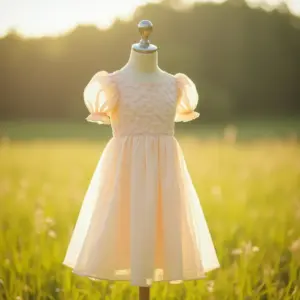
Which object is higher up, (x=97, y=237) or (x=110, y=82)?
(x=110, y=82)

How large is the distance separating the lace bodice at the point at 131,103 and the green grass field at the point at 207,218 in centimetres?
64

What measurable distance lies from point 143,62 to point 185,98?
8.1 inches

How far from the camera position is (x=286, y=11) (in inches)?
278

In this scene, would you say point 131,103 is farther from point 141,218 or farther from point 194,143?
point 194,143

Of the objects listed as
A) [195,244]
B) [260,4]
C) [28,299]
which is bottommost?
[28,299]

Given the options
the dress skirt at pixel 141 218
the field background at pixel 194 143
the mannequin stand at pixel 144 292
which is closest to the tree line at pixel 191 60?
the field background at pixel 194 143

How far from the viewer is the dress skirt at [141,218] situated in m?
1.74

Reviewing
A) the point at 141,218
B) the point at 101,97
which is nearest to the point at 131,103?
the point at 101,97

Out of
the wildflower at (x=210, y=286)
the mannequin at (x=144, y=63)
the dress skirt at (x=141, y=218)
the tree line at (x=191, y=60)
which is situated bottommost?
the wildflower at (x=210, y=286)

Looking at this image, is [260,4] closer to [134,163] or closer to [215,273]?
[215,273]

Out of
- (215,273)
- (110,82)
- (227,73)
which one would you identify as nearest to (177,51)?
(227,73)

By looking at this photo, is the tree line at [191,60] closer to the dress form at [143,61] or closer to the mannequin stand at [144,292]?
the dress form at [143,61]

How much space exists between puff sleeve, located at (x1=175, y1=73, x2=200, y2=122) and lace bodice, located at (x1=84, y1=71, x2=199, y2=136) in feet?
0.18

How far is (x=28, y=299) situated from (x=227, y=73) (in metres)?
6.48
